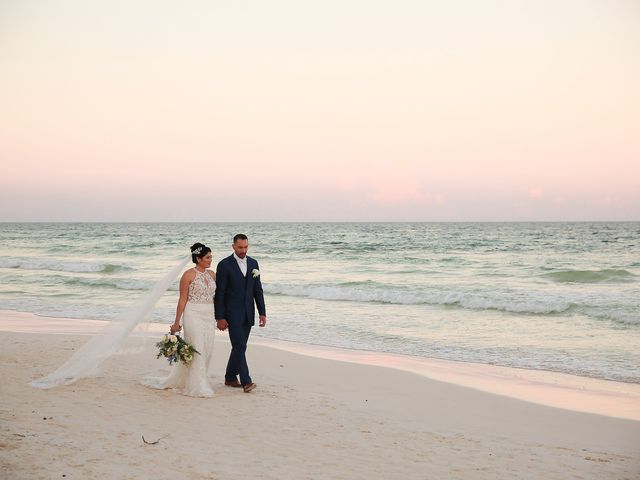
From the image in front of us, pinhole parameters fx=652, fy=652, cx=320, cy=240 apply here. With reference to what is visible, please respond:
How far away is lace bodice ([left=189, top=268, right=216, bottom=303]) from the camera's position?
7.45 m

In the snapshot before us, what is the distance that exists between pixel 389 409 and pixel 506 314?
35.8 ft

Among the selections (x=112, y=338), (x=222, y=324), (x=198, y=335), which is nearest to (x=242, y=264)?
(x=222, y=324)

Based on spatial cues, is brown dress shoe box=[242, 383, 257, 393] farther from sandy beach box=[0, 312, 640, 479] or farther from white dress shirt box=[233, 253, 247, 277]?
white dress shirt box=[233, 253, 247, 277]

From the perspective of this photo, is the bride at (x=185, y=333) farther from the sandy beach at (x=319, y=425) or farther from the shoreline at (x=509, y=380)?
the shoreline at (x=509, y=380)

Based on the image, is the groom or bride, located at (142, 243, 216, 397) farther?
the groom

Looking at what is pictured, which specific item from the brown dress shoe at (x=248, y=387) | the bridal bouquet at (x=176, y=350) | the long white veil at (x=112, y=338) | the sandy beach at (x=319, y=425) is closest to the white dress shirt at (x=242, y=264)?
the long white veil at (x=112, y=338)

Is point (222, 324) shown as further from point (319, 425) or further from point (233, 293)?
point (319, 425)

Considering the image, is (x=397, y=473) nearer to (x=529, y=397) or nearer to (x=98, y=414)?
(x=98, y=414)

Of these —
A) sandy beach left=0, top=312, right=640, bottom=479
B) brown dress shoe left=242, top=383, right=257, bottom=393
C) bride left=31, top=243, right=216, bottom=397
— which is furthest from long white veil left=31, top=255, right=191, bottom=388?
brown dress shoe left=242, top=383, right=257, bottom=393

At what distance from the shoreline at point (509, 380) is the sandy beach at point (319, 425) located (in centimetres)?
4

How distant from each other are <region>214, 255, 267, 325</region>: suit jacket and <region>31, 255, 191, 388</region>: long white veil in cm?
50

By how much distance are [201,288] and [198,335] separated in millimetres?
541

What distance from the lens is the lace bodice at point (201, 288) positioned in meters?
7.45

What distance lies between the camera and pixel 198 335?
294 inches
